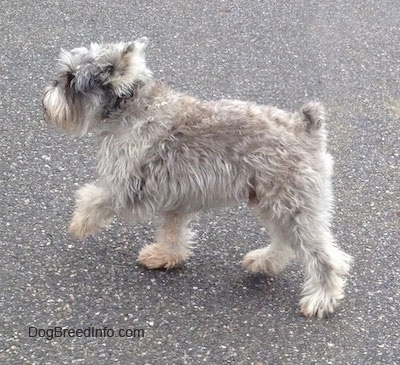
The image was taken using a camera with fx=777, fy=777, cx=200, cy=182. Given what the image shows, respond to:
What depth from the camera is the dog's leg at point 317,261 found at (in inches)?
169

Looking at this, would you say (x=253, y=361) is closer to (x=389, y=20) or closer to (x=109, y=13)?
(x=109, y=13)

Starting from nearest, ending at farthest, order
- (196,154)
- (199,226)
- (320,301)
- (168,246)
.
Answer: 1. (196,154)
2. (320,301)
3. (168,246)
4. (199,226)

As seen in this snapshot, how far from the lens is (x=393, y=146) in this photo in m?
6.26

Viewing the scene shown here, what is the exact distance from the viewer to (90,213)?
4504 millimetres

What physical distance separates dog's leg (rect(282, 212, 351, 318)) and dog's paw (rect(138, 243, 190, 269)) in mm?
700

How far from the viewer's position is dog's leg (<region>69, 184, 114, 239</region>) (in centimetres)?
448

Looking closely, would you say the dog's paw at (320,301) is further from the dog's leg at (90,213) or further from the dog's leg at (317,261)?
the dog's leg at (90,213)

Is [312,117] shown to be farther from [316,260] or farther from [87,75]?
[87,75]

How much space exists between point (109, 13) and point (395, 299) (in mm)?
4718

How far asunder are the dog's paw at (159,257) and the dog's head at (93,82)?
83cm

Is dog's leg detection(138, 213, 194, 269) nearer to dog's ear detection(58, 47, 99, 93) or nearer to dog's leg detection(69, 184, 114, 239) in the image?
dog's leg detection(69, 184, 114, 239)

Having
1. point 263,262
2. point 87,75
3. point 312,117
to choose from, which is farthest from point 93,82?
point 263,262

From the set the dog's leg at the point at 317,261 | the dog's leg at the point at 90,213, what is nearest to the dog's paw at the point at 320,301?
the dog's leg at the point at 317,261

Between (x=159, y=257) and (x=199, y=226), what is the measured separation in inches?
21.9
